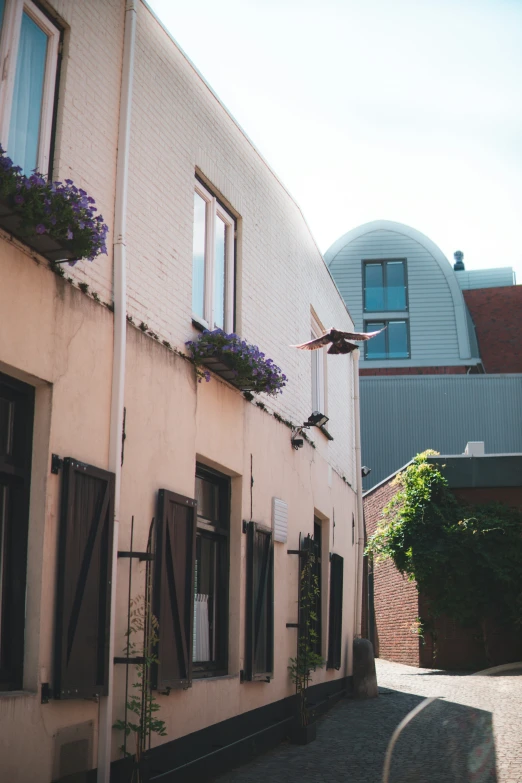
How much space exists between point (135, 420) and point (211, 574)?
229 cm

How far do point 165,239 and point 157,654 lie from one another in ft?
10.4

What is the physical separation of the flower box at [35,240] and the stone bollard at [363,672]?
991 cm

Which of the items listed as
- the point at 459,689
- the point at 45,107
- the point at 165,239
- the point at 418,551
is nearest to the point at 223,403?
the point at 165,239

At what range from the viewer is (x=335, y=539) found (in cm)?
1366

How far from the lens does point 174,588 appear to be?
678 cm

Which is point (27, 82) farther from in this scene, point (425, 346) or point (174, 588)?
point (425, 346)

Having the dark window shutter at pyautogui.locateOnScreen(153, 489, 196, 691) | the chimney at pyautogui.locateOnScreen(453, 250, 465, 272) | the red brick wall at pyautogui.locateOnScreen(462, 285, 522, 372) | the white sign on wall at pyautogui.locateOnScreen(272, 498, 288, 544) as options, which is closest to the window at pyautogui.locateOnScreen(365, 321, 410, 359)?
the red brick wall at pyautogui.locateOnScreen(462, 285, 522, 372)

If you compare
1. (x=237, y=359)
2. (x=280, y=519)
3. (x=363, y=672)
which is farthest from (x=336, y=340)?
(x=363, y=672)

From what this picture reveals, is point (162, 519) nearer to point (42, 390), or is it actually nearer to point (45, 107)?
point (42, 390)

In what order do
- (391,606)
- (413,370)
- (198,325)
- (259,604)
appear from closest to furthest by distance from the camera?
(198,325) → (259,604) → (391,606) → (413,370)

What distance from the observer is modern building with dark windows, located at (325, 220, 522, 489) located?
31.4 metres

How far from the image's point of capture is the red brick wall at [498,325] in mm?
39594

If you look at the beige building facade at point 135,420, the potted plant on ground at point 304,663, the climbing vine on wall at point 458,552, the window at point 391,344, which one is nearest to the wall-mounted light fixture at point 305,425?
the beige building facade at point 135,420

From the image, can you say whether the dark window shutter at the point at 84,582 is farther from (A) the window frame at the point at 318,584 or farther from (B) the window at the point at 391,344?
(B) the window at the point at 391,344
